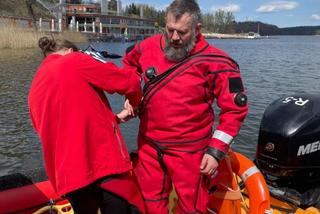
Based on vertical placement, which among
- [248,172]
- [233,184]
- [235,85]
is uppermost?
[235,85]

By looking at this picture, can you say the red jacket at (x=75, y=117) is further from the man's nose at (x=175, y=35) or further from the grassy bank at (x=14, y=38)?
the grassy bank at (x=14, y=38)

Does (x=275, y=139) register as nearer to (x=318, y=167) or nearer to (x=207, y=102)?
(x=318, y=167)

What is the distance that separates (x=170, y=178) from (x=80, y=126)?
0.86 metres

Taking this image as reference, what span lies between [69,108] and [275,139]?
187cm

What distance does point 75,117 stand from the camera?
212 cm

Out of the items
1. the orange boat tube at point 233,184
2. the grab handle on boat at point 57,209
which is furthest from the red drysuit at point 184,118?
the grab handle on boat at point 57,209

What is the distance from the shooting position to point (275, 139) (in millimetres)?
3307

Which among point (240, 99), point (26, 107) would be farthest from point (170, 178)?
point (26, 107)

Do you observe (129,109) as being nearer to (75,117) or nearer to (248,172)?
(75,117)

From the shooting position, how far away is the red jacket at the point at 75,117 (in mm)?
2104

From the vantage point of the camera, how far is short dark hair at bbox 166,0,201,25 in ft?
8.09

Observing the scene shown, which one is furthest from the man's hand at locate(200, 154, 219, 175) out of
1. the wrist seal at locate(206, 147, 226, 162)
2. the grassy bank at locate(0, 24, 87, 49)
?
the grassy bank at locate(0, 24, 87, 49)

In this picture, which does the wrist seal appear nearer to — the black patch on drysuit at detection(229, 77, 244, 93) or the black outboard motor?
the black patch on drysuit at detection(229, 77, 244, 93)

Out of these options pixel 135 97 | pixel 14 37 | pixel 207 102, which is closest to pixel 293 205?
pixel 207 102
